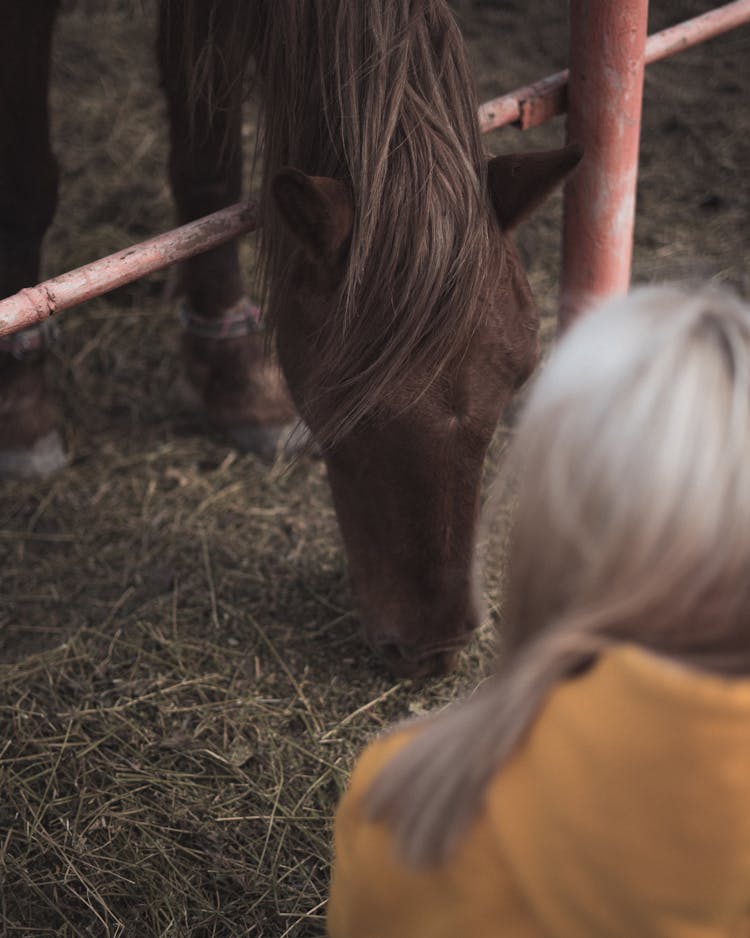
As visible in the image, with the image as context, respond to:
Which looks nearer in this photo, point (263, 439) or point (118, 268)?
point (118, 268)

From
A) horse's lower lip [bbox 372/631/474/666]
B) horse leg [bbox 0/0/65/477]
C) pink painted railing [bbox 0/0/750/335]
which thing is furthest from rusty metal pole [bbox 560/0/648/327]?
horse leg [bbox 0/0/65/477]

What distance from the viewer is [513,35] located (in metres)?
4.51

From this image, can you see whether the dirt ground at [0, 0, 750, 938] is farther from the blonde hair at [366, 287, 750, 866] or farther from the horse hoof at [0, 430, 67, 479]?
the blonde hair at [366, 287, 750, 866]

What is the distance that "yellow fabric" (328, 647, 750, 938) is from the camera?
0.74m

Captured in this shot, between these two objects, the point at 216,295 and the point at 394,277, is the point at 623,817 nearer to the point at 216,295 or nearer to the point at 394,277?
the point at 394,277

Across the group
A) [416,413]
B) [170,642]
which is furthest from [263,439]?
[416,413]

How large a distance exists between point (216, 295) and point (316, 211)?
1.29 m

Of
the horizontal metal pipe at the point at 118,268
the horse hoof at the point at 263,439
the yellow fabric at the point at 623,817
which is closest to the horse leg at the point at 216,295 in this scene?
the horse hoof at the point at 263,439

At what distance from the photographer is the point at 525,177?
1.55 meters

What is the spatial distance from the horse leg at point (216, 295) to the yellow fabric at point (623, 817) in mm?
1690

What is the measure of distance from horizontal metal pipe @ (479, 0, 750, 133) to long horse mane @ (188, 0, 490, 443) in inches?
15.4

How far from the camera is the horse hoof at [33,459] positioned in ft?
8.65

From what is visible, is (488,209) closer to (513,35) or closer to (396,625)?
(396,625)

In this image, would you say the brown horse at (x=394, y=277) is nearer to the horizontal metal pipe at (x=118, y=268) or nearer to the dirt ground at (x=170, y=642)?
the horizontal metal pipe at (x=118, y=268)
